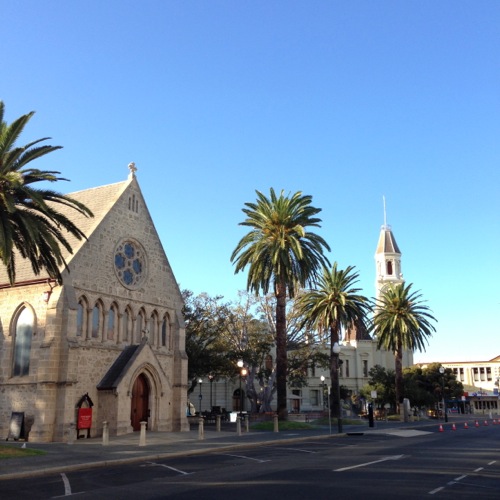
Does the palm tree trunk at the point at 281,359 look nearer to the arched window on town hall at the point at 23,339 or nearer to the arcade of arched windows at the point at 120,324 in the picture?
the arcade of arched windows at the point at 120,324

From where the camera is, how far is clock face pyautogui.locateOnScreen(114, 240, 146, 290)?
3534 cm

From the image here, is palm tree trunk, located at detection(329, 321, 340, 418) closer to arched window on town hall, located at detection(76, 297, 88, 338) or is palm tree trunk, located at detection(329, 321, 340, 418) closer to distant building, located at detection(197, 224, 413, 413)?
arched window on town hall, located at detection(76, 297, 88, 338)

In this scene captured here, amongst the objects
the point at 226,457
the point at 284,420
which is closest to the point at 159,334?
the point at 284,420

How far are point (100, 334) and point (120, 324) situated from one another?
168 centimetres

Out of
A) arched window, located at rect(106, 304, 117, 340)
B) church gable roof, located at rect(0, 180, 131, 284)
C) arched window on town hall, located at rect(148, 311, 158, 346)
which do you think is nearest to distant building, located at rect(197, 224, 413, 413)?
arched window on town hall, located at rect(148, 311, 158, 346)

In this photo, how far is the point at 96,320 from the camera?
3353 cm

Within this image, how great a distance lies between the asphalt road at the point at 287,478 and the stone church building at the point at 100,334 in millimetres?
10539

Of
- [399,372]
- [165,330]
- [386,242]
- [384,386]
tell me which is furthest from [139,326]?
[386,242]

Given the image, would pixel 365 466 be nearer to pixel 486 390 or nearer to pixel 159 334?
pixel 159 334

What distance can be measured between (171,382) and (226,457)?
56.3 ft

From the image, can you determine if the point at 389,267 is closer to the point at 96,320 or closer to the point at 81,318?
the point at 96,320

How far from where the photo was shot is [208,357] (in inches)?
1924

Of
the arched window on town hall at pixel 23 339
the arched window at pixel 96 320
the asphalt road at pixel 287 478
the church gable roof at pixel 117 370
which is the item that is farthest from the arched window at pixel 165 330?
the asphalt road at pixel 287 478

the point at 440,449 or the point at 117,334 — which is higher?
the point at 117,334
